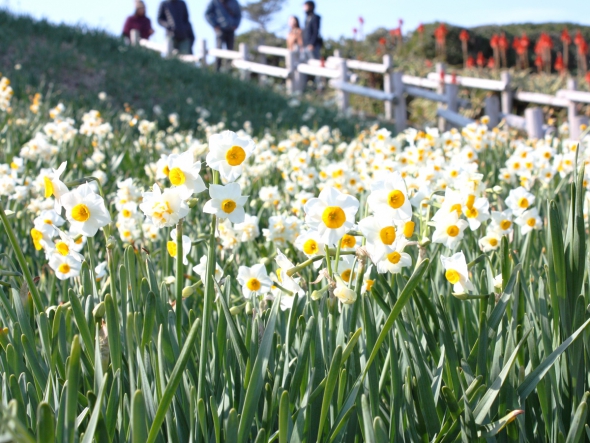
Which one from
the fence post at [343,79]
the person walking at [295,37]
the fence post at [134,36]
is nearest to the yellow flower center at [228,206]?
the fence post at [343,79]

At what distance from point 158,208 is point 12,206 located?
6.61 feet

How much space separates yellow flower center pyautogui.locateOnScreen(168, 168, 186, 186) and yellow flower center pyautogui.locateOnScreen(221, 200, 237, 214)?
0.09 m

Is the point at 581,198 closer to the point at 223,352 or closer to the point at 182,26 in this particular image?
the point at 223,352

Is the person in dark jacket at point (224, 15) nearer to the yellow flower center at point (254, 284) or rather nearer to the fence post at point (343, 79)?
the fence post at point (343, 79)

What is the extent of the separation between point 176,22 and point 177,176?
42.8 feet

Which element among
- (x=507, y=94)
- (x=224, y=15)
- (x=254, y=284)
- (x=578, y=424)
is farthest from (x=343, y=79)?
(x=578, y=424)

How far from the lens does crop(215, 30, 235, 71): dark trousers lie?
13.7m

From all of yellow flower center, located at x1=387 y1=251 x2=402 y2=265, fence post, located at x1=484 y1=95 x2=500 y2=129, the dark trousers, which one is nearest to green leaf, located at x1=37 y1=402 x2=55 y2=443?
yellow flower center, located at x1=387 y1=251 x2=402 y2=265

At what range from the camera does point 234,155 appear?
1131 millimetres

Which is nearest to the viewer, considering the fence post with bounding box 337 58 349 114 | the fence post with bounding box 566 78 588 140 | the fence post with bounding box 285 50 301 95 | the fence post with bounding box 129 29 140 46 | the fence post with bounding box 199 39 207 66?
the fence post with bounding box 566 78 588 140

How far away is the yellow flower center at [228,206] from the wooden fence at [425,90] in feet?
24.9

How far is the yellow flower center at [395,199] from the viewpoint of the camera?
111cm

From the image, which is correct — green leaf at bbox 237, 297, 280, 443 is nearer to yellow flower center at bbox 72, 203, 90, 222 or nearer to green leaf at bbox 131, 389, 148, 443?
green leaf at bbox 131, 389, 148, 443

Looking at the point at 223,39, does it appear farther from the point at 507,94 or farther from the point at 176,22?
the point at 507,94
